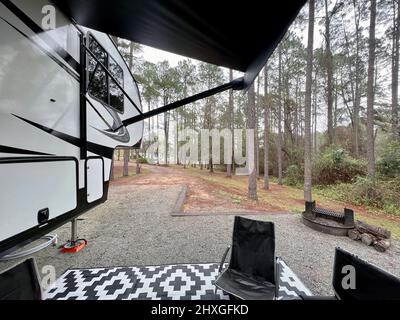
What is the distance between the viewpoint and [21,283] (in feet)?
4.10

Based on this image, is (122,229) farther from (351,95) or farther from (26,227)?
(351,95)

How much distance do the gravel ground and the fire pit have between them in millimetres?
179

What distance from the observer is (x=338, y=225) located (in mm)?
3934

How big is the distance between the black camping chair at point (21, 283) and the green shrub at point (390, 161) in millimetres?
11179

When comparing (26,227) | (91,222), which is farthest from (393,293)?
(91,222)

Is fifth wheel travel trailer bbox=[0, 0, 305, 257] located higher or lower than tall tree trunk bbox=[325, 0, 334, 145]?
lower

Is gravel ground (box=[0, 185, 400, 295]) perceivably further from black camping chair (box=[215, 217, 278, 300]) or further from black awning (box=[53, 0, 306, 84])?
black awning (box=[53, 0, 306, 84])

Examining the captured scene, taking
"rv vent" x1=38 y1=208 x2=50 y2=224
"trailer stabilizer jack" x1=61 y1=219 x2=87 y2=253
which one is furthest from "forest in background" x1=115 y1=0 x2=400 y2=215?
"rv vent" x1=38 y1=208 x2=50 y2=224

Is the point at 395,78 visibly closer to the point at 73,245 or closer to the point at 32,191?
the point at 32,191

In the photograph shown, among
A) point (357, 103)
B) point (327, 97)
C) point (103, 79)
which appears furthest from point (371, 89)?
point (103, 79)

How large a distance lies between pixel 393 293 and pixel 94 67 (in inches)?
133

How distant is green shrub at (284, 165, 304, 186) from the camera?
11697mm
